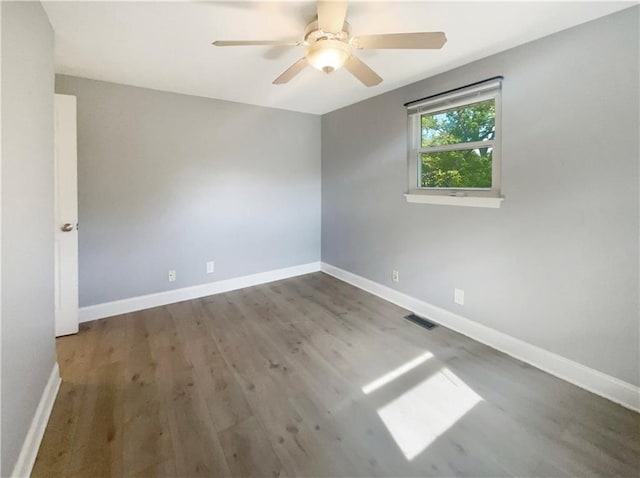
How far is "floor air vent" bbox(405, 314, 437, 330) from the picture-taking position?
2.81 meters

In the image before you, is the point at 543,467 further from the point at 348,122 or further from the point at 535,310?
the point at 348,122

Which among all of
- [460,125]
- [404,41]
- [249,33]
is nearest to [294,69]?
[249,33]

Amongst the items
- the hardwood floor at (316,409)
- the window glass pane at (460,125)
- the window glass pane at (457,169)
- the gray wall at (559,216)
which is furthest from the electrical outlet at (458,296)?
the window glass pane at (460,125)

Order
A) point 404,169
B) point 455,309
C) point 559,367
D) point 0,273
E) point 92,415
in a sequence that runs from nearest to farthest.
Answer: point 0,273 < point 92,415 < point 559,367 < point 455,309 < point 404,169

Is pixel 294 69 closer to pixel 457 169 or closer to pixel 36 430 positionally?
pixel 457 169

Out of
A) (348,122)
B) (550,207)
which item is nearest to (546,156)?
(550,207)

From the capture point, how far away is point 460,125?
8.82 feet

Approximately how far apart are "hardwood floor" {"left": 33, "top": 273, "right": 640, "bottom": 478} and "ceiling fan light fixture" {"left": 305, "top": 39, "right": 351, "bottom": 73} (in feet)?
6.65

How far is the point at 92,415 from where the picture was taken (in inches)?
67.8

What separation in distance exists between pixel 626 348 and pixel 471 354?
886 millimetres

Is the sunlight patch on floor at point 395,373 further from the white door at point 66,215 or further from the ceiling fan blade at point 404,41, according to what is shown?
the white door at point 66,215

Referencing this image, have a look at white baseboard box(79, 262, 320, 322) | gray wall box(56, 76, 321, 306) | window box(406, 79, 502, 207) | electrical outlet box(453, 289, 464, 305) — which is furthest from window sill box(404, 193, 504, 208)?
white baseboard box(79, 262, 320, 322)

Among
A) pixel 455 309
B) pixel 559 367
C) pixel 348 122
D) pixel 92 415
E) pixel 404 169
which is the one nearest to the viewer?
pixel 92 415

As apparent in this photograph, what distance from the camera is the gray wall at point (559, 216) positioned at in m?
1.78
